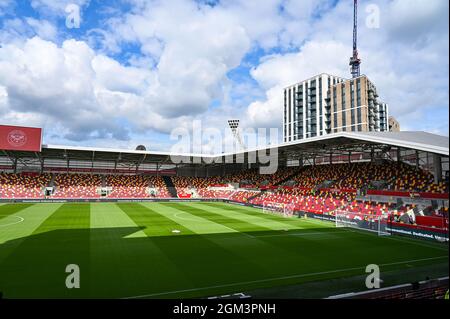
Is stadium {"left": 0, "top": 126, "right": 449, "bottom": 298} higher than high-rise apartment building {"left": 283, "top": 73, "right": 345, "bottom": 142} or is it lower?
lower

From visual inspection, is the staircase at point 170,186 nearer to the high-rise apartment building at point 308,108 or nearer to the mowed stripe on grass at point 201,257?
the mowed stripe on grass at point 201,257

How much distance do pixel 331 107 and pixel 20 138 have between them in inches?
3311

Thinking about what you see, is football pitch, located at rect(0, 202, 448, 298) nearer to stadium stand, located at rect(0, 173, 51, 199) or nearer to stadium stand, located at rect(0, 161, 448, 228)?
stadium stand, located at rect(0, 161, 448, 228)

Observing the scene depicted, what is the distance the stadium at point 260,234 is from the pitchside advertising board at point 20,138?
5.3 inches

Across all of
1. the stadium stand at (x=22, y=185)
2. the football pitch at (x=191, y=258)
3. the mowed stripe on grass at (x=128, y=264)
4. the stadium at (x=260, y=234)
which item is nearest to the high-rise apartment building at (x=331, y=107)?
the stadium at (x=260, y=234)

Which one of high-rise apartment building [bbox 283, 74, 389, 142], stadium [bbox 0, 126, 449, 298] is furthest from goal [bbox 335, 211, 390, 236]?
high-rise apartment building [bbox 283, 74, 389, 142]

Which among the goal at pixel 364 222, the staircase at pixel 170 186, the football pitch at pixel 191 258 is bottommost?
the football pitch at pixel 191 258

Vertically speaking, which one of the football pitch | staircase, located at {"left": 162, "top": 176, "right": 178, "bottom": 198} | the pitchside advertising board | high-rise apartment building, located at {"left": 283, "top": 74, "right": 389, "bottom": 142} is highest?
high-rise apartment building, located at {"left": 283, "top": 74, "right": 389, "bottom": 142}

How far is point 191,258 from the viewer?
14086 millimetres

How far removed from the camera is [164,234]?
19641mm

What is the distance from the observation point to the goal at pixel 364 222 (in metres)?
21.7

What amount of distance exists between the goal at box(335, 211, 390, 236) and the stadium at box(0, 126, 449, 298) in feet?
0.26

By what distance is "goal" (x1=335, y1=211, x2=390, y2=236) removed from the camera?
21672 mm
